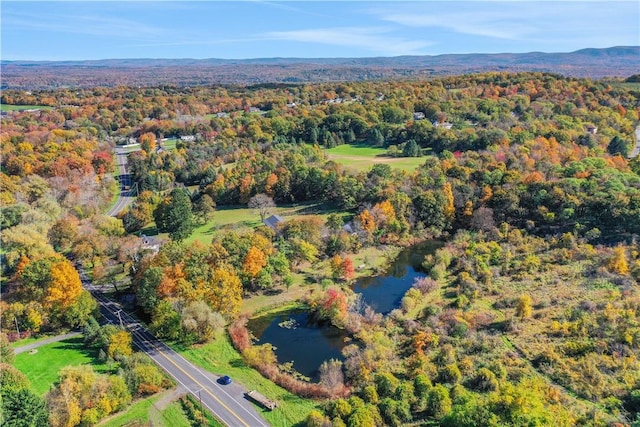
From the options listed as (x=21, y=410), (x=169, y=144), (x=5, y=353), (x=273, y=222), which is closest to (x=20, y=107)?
(x=169, y=144)

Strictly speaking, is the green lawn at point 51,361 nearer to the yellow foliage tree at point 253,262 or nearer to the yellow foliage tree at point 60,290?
the yellow foliage tree at point 60,290


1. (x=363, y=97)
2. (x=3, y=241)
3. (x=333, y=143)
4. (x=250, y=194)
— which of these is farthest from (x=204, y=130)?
(x=3, y=241)

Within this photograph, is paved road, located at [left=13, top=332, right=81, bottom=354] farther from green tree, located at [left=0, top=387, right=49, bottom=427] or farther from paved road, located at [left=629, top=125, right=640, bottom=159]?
paved road, located at [left=629, top=125, right=640, bottom=159]

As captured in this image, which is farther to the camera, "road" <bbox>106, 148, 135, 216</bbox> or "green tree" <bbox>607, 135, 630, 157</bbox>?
"green tree" <bbox>607, 135, 630, 157</bbox>

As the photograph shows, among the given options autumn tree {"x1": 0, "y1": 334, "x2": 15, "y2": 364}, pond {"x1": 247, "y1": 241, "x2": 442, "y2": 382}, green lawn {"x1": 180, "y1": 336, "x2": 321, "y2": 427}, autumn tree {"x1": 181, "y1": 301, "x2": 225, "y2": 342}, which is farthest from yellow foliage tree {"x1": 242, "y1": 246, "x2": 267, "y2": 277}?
autumn tree {"x1": 0, "y1": 334, "x2": 15, "y2": 364}

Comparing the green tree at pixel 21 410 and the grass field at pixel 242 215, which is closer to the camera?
the green tree at pixel 21 410

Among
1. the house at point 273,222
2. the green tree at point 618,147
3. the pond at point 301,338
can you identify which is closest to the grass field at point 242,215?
the house at point 273,222

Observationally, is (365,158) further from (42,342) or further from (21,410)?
(21,410)
